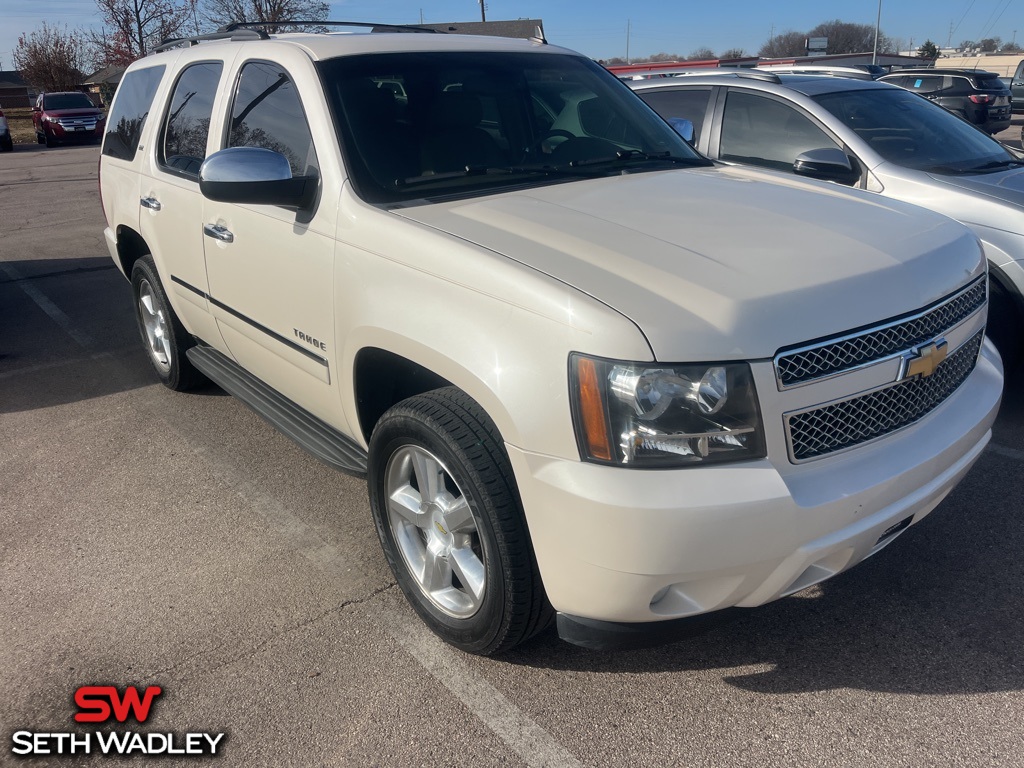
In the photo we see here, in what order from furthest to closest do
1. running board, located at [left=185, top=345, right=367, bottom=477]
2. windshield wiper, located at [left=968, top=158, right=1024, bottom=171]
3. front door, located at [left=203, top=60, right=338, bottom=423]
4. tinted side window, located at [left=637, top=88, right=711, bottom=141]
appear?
tinted side window, located at [left=637, top=88, right=711, bottom=141], windshield wiper, located at [left=968, top=158, right=1024, bottom=171], running board, located at [left=185, top=345, right=367, bottom=477], front door, located at [left=203, top=60, right=338, bottom=423]

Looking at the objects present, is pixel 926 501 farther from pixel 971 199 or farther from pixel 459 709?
pixel 971 199

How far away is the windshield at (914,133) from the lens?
5.34m

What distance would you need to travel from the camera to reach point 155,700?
2.73 metres

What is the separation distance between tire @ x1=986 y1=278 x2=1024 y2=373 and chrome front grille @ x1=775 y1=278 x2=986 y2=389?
2112 millimetres

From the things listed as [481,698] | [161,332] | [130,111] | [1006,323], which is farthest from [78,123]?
[481,698]

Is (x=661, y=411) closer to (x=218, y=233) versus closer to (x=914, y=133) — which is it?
(x=218, y=233)

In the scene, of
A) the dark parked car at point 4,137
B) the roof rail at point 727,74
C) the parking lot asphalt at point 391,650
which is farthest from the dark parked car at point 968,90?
the dark parked car at point 4,137

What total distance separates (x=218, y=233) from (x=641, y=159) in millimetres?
1872

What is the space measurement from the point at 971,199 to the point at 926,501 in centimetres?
281

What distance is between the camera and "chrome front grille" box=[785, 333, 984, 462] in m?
2.27

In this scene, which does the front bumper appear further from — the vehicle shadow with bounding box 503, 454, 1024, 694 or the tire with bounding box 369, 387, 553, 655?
the vehicle shadow with bounding box 503, 454, 1024, 694

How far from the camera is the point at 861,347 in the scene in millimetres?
2348

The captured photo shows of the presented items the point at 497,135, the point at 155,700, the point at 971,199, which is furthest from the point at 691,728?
the point at 971,199

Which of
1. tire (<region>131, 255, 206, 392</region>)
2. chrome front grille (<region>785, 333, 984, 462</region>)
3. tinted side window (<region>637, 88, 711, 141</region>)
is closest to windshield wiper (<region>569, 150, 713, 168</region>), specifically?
chrome front grille (<region>785, 333, 984, 462</region>)
